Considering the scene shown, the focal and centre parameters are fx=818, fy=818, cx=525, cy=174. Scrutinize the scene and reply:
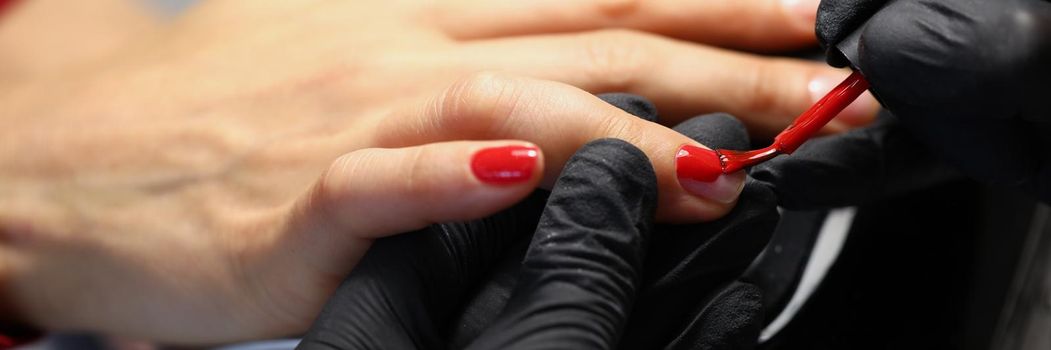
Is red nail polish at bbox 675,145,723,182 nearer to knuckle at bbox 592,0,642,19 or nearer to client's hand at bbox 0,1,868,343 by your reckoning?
client's hand at bbox 0,1,868,343

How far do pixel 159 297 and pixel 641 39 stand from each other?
0.52m

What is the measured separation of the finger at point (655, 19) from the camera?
78 cm

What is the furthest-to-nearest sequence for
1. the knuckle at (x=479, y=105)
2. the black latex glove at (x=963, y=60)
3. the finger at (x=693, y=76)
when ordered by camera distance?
the finger at (x=693, y=76) → the knuckle at (x=479, y=105) → the black latex glove at (x=963, y=60)

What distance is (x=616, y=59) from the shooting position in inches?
29.6

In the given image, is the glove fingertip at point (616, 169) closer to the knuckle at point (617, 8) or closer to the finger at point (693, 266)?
the finger at point (693, 266)

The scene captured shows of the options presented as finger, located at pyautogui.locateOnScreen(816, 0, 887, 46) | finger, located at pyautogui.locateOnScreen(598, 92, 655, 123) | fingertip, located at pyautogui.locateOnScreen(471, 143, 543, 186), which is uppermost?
fingertip, located at pyautogui.locateOnScreen(471, 143, 543, 186)

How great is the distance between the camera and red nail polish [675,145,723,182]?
0.53 m

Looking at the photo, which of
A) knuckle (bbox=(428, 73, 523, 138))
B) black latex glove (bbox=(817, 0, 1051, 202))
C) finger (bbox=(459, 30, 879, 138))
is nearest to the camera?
black latex glove (bbox=(817, 0, 1051, 202))

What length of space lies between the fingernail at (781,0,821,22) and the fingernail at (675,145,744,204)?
30 cm

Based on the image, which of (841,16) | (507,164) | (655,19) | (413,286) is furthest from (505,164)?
(655,19)

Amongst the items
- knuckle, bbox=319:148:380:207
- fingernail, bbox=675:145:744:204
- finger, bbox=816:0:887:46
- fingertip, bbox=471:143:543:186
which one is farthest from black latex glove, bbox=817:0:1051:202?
knuckle, bbox=319:148:380:207

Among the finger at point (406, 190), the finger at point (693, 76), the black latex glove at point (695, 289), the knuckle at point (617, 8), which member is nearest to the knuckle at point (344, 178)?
the finger at point (406, 190)

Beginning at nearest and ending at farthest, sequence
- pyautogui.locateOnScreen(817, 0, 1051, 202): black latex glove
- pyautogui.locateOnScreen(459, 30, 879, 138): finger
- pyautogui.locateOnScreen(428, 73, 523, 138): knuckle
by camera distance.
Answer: pyautogui.locateOnScreen(817, 0, 1051, 202): black latex glove, pyautogui.locateOnScreen(428, 73, 523, 138): knuckle, pyautogui.locateOnScreen(459, 30, 879, 138): finger

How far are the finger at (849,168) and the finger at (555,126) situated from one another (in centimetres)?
7
